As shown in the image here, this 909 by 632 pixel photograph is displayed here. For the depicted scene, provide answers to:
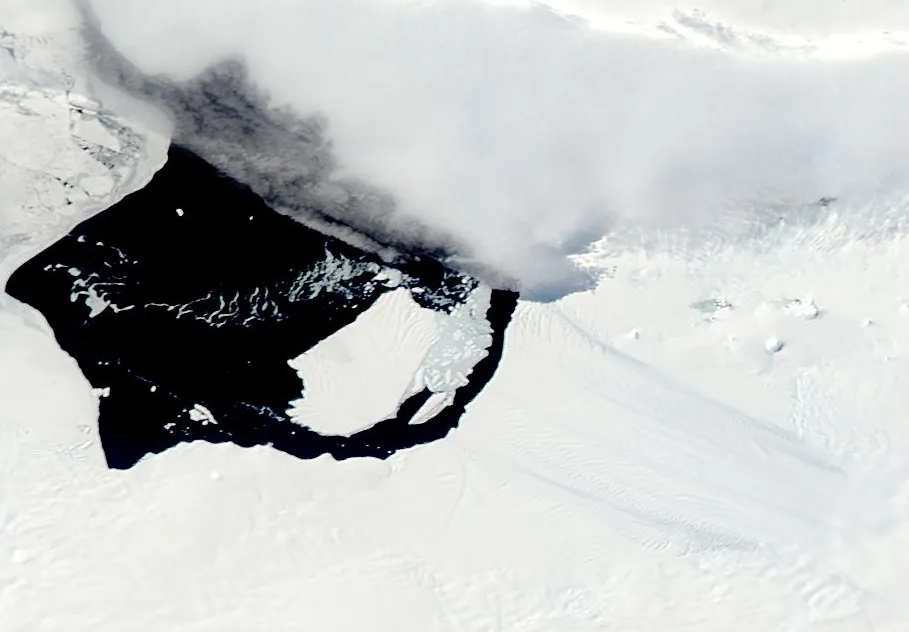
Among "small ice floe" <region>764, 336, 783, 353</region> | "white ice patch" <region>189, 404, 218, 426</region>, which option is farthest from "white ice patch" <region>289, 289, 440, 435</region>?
"small ice floe" <region>764, 336, 783, 353</region>

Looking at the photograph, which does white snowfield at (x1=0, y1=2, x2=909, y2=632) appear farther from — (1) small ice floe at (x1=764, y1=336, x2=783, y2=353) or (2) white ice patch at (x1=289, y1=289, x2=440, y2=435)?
(2) white ice patch at (x1=289, y1=289, x2=440, y2=435)

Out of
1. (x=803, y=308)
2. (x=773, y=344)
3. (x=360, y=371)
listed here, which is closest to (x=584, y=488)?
(x=773, y=344)

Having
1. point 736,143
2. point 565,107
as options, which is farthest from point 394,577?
point 736,143

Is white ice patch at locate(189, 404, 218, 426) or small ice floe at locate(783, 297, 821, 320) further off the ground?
small ice floe at locate(783, 297, 821, 320)

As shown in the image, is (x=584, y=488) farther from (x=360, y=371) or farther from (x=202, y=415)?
(x=202, y=415)

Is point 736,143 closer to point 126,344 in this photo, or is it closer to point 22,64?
point 126,344

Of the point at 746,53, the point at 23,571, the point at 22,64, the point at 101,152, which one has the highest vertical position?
the point at 746,53
